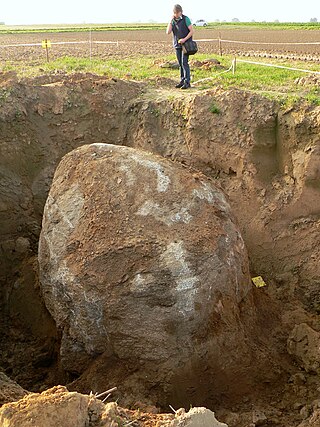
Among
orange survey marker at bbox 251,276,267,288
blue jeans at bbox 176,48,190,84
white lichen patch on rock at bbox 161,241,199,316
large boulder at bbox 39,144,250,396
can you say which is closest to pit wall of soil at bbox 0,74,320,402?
orange survey marker at bbox 251,276,267,288

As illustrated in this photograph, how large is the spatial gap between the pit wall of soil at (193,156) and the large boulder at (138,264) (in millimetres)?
1436

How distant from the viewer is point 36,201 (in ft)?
31.8

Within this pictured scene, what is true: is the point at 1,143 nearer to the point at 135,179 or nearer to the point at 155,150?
the point at 155,150

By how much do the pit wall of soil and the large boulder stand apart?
1.44 m

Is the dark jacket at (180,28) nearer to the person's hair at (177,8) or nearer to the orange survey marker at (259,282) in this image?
the person's hair at (177,8)

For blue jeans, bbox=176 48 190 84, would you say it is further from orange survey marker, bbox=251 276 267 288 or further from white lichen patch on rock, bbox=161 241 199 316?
white lichen patch on rock, bbox=161 241 199 316

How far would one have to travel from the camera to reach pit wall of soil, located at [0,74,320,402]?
29.6 ft

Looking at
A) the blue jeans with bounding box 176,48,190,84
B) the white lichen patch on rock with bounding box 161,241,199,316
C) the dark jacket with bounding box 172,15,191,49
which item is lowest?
the white lichen patch on rock with bounding box 161,241,199,316

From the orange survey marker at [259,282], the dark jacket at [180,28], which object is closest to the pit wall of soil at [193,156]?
the orange survey marker at [259,282]

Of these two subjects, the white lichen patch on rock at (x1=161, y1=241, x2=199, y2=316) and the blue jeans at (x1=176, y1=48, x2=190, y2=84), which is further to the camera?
the blue jeans at (x1=176, y1=48, x2=190, y2=84)

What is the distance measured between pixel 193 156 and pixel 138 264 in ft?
11.0

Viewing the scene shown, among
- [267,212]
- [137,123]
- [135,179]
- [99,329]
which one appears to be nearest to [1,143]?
[137,123]

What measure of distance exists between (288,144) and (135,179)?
326cm

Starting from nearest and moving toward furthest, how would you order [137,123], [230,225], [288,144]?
1. [230,225]
2. [288,144]
3. [137,123]
